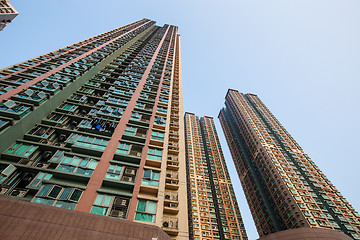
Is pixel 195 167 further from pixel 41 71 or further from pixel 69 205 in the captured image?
pixel 69 205

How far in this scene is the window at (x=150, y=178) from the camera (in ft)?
50.6

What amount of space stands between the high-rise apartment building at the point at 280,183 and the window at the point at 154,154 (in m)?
38.9

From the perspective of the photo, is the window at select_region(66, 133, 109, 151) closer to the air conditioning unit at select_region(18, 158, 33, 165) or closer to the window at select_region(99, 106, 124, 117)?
the air conditioning unit at select_region(18, 158, 33, 165)

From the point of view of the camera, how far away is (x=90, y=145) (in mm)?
17391

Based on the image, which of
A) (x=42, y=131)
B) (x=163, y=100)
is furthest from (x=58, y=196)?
(x=163, y=100)

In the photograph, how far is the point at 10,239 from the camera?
357 inches

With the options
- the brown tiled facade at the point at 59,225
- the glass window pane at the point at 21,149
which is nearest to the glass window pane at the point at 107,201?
the brown tiled facade at the point at 59,225

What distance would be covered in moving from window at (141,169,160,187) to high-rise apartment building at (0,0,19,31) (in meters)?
61.2

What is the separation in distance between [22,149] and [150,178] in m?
11.1

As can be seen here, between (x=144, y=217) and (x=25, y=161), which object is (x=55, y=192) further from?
(x=144, y=217)

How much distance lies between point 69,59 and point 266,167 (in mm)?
57171

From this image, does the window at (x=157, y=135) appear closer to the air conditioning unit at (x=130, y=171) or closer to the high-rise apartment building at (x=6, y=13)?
the air conditioning unit at (x=130, y=171)

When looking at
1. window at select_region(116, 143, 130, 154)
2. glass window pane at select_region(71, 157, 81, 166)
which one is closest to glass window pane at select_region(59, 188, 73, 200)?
glass window pane at select_region(71, 157, 81, 166)

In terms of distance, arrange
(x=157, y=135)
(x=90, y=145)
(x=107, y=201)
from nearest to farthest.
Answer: (x=107, y=201) < (x=90, y=145) < (x=157, y=135)
